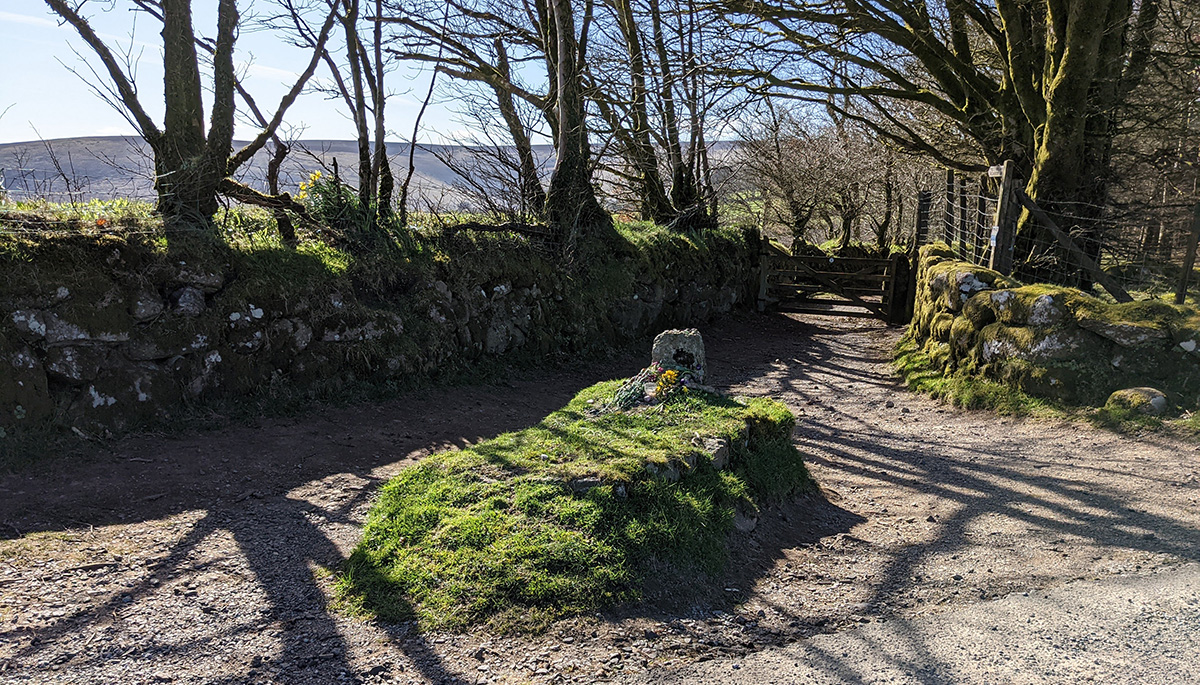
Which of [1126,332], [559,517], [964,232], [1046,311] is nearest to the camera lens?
[559,517]

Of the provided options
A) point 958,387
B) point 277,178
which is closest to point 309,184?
point 277,178

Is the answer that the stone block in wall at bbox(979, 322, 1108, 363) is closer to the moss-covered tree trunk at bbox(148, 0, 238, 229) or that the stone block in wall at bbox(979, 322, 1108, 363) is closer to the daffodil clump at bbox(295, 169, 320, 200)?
the daffodil clump at bbox(295, 169, 320, 200)

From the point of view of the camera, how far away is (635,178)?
15.7 meters

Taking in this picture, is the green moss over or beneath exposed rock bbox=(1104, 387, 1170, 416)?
beneath

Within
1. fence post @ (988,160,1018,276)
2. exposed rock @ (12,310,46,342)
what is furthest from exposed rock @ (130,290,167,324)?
fence post @ (988,160,1018,276)

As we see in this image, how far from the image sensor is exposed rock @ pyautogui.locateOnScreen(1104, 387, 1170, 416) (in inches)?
249

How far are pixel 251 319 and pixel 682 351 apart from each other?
402 centimetres

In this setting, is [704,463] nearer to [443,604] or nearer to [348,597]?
[443,604]

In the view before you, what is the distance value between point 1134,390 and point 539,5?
33.6 feet

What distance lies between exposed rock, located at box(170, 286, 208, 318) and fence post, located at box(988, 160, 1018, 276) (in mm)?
9305

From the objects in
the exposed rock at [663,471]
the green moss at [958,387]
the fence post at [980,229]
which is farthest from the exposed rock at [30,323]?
the fence post at [980,229]

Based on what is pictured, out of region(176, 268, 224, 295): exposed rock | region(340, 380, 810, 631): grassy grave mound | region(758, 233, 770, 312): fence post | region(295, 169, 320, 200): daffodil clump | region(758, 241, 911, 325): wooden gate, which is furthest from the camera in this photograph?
region(758, 233, 770, 312): fence post

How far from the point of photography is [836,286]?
49.1 feet

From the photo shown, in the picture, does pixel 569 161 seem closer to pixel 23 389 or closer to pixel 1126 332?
pixel 1126 332
